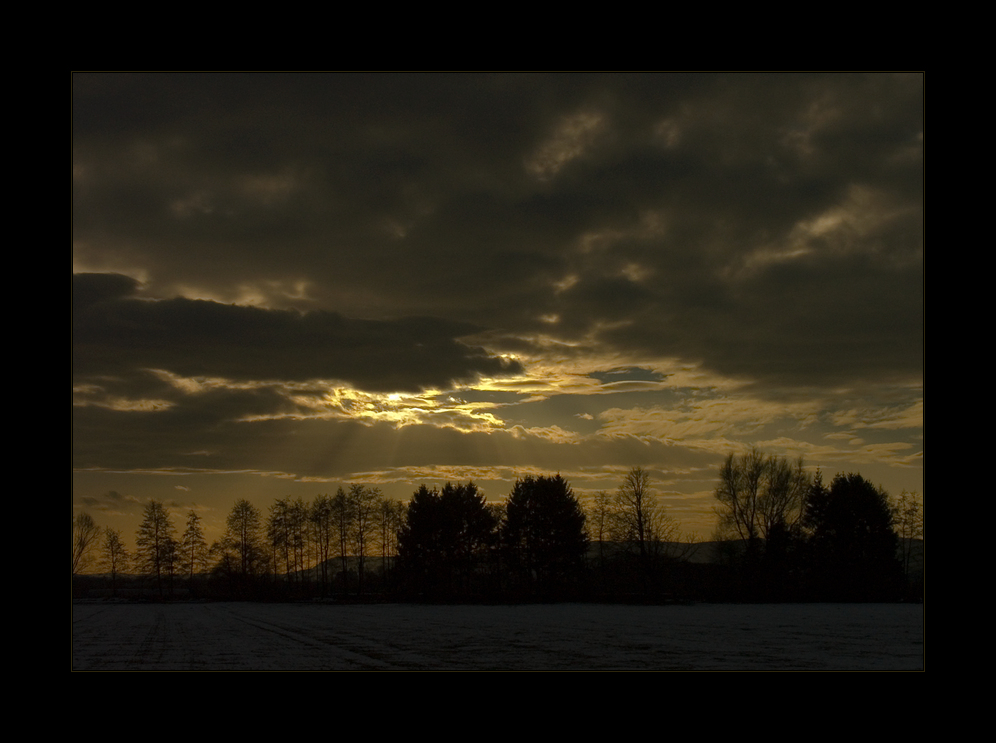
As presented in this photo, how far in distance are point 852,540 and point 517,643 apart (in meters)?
52.3

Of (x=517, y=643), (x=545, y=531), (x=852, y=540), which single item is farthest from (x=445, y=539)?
(x=517, y=643)

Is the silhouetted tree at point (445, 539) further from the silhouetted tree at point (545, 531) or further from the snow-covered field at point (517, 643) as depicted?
the snow-covered field at point (517, 643)

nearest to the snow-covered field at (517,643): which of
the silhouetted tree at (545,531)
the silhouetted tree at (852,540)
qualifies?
the silhouetted tree at (852,540)

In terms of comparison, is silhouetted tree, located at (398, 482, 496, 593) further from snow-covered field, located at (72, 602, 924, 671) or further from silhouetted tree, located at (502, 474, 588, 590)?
snow-covered field, located at (72, 602, 924, 671)

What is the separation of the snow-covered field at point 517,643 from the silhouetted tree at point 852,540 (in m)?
21.3

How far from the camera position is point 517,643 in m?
29.8

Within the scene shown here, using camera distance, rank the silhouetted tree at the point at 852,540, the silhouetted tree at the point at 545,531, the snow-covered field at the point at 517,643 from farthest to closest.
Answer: the silhouetted tree at the point at 545,531, the silhouetted tree at the point at 852,540, the snow-covered field at the point at 517,643

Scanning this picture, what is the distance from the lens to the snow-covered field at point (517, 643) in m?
23.6

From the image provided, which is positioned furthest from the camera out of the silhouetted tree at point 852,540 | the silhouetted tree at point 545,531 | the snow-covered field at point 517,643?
the silhouetted tree at point 545,531

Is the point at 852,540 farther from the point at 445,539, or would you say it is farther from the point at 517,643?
the point at 517,643

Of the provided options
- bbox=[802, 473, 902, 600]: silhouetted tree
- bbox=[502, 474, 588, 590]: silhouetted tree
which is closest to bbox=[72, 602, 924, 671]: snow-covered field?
bbox=[802, 473, 902, 600]: silhouetted tree
